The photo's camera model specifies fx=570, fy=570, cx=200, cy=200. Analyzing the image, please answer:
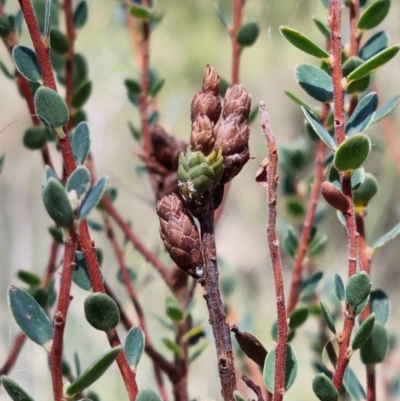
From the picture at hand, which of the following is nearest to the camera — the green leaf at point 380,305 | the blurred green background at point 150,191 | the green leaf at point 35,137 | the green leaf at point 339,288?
the green leaf at point 339,288

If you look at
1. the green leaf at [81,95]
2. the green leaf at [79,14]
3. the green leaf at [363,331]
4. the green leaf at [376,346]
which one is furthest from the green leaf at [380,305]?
the green leaf at [79,14]

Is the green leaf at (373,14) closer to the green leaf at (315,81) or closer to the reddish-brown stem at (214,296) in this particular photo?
the green leaf at (315,81)

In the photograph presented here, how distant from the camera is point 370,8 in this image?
1.44 feet

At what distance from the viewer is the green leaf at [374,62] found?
1.17 feet

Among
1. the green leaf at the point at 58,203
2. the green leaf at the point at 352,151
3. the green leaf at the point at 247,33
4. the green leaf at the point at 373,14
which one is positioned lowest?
the green leaf at the point at 58,203

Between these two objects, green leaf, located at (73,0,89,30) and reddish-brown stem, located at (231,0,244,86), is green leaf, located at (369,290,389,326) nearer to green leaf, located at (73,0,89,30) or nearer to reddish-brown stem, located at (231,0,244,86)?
reddish-brown stem, located at (231,0,244,86)

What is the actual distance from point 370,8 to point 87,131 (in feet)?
0.81

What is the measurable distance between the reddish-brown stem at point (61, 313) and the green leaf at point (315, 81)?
0.64 feet

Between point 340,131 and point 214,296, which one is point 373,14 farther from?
point 214,296

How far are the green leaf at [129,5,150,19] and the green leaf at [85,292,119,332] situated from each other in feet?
1.44

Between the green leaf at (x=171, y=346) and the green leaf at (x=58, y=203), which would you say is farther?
the green leaf at (x=171, y=346)

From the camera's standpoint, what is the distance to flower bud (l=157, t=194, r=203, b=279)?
33 cm

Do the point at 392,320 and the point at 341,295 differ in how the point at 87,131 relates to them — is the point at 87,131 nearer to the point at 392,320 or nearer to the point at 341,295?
the point at 341,295

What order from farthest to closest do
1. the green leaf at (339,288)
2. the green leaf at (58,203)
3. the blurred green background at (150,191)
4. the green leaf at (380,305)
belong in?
1. the blurred green background at (150,191)
2. the green leaf at (380,305)
3. the green leaf at (339,288)
4. the green leaf at (58,203)
